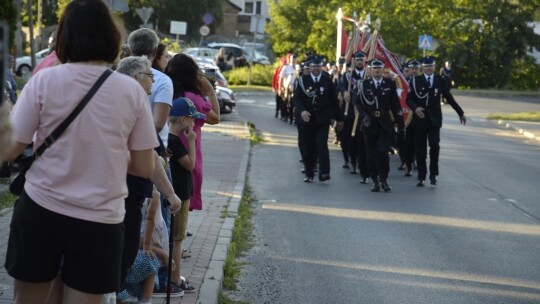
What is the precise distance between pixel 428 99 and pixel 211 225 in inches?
258

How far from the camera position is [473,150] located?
72.6 ft

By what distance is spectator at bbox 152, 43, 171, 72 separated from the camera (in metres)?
7.40

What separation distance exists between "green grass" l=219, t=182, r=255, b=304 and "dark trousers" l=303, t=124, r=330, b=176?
205 centimetres

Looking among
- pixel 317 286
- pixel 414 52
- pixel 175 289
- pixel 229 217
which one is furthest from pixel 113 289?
pixel 414 52

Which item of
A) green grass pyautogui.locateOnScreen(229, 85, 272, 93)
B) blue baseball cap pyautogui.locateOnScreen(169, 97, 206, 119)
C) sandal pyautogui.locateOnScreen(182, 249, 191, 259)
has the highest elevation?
blue baseball cap pyautogui.locateOnScreen(169, 97, 206, 119)

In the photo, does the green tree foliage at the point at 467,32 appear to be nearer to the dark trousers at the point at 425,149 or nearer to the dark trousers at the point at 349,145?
the dark trousers at the point at 349,145

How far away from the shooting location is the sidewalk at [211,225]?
7400 millimetres

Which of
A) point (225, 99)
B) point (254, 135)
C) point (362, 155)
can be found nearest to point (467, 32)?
point (225, 99)

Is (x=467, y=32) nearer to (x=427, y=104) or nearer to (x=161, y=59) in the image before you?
(x=427, y=104)

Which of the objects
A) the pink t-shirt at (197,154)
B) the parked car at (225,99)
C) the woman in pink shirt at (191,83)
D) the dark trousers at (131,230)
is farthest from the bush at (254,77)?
the dark trousers at (131,230)

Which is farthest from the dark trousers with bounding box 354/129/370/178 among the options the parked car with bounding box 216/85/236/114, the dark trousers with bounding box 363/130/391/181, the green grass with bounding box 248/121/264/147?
the parked car with bounding box 216/85/236/114

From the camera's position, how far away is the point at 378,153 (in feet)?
50.0

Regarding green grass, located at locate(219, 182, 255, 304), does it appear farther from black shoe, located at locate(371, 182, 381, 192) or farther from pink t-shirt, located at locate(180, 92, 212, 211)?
black shoe, located at locate(371, 182, 381, 192)

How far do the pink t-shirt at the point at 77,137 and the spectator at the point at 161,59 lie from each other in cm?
309
